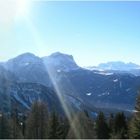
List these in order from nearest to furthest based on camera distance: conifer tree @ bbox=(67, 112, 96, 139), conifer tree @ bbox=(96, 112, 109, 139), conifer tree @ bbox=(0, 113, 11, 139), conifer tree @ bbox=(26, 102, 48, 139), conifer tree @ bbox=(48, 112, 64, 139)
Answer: conifer tree @ bbox=(67, 112, 96, 139), conifer tree @ bbox=(0, 113, 11, 139), conifer tree @ bbox=(48, 112, 64, 139), conifer tree @ bbox=(26, 102, 48, 139), conifer tree @ bbox=(96, 112, 109, 139)

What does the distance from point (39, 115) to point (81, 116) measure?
13846 mm

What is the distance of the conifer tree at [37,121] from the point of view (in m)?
74.9

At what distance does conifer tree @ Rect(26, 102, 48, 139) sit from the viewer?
7488cm

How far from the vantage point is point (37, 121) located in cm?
7556

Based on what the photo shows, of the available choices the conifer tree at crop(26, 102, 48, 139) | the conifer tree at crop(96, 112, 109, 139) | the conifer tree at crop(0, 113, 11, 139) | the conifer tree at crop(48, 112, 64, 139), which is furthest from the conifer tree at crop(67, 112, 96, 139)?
the conifer tree at crop(96, 112, 109, 139)

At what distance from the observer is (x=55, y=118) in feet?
242

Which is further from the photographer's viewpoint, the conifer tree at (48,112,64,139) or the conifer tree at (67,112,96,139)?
the conifer tree at (48,112,64,139)

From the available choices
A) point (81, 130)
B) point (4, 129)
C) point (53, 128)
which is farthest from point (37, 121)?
point (81, 130)

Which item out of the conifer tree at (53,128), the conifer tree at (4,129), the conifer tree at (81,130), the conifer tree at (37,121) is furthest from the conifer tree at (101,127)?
the conifer tree at (4,129)

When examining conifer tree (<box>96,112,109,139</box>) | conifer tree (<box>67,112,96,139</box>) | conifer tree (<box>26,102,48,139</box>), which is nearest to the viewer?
conifer tree (<box>67,112,96,139</box>)

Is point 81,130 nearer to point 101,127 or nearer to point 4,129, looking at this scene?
point 4,129

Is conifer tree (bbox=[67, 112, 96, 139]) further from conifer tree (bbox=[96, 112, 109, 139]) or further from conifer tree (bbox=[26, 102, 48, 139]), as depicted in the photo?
conifer tree (bbox=[96, 112, 109, 139])

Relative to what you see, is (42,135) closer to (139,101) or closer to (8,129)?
(8,129)

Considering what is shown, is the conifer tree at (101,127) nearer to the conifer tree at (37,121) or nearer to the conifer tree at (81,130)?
the conifer tree at (37,121)
